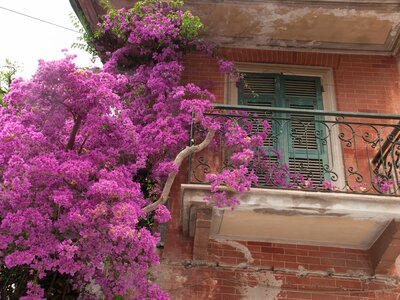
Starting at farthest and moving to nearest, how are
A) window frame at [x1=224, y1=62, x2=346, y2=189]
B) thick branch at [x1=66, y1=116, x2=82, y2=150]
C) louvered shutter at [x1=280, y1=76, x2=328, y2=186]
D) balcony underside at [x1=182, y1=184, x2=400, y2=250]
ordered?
window frame at [x1=224, y1=62, x2=346, y2=189], louvered shutter at [x1=280, y1=76, x2=328, y2=186], balcony underside at [x1=182, y1=184, x2=400, y2=250], thick branch at [x1=66, y1=116, x2=82, y2=150]

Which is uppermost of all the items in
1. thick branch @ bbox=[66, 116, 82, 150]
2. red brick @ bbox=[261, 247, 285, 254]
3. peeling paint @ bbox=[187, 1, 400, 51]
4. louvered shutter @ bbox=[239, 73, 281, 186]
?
peeling paint @ bbox=[187, 1, 400, 51]

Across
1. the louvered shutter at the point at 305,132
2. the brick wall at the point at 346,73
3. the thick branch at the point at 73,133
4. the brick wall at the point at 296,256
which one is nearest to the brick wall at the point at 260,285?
the brick wall at the point at 296,256

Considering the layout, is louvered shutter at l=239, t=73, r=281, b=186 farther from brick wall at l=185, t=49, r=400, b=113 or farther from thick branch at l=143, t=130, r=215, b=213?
thick branch at l=143, t=130, r=215, b=213

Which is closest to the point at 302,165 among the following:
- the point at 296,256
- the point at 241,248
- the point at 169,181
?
the point at 296,256

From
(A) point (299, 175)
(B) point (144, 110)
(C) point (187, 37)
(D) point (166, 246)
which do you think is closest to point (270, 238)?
(A) point (299, 175)

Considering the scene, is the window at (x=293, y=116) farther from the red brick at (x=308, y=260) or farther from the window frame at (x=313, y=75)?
the red brick at (x=308, y=260)

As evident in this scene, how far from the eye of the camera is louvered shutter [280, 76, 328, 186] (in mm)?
6906

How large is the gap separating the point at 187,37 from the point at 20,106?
2869 mm

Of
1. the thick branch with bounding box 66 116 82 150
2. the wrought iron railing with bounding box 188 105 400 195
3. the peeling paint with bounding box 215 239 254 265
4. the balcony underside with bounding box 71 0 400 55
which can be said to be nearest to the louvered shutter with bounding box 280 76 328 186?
the wrought iron railing with bounding box 188 105 400 195

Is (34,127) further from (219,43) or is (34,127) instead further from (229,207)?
(219,43)

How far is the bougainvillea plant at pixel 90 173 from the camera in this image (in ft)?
14.8

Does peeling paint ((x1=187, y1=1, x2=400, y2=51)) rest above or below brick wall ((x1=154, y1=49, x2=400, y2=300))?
above

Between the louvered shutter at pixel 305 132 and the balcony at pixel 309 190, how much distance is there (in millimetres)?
15

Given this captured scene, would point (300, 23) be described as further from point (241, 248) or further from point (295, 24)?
point (241, 248)
